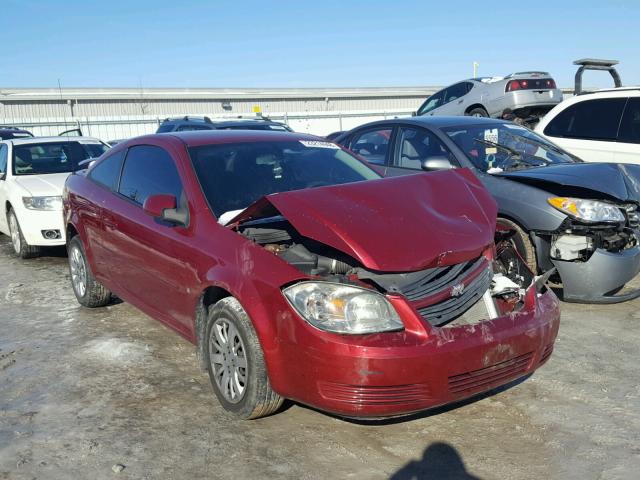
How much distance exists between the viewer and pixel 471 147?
6.46 metres

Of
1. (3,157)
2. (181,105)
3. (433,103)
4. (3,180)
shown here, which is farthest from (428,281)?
(181,105)

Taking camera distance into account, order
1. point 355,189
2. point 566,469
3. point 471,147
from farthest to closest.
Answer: point 471,147 < point 355,189 < point 566,469

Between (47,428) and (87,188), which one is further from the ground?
(87,188)

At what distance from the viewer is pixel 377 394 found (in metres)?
3.03

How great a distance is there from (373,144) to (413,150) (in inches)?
24.9

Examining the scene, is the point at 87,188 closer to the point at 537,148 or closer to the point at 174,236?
the point at 174,236

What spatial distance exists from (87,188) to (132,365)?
178 centimetres

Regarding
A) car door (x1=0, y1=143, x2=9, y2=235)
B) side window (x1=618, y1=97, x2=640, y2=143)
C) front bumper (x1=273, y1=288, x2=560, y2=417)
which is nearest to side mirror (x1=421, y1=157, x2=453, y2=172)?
front bumper (x1=273, y1=288, x2=560, y2=417)

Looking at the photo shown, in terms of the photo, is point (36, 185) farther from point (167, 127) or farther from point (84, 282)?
point (167, 127)

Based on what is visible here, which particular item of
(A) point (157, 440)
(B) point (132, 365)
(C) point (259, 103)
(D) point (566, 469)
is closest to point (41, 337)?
(B) point (132, 365)

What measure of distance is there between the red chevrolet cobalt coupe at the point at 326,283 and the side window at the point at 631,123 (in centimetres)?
464

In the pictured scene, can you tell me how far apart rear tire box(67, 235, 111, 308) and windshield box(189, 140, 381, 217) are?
193cm

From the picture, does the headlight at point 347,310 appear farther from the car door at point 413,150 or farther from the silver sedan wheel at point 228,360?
the car door at point 413,150

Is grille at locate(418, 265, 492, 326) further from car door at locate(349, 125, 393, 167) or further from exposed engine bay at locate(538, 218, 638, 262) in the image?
car door at locate(349, 125, 393, 167)
